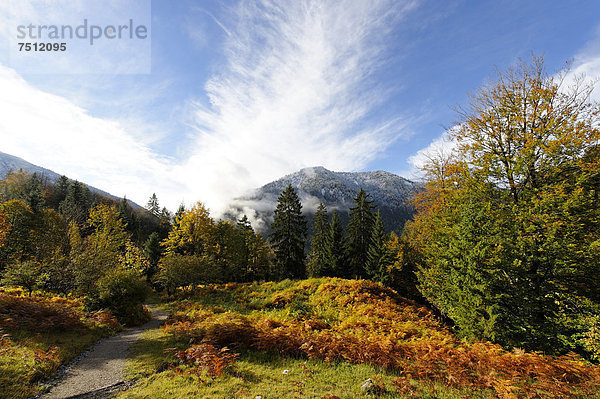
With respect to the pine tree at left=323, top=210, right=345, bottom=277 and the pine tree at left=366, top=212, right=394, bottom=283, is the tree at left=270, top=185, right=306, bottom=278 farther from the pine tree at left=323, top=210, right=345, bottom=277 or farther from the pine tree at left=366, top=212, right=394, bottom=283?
A: the pine tree at left=366, top=212, right=394, bottom=283

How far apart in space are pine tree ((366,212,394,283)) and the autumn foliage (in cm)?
1749

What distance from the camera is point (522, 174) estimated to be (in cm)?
1041

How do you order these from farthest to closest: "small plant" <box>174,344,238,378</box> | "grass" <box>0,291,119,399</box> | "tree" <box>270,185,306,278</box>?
1. "tree" <box>270,185,306,278</box>
2. "small plant" <box>174,344,238,378</box>
3. "grass" <box>0,291,119,399</box>

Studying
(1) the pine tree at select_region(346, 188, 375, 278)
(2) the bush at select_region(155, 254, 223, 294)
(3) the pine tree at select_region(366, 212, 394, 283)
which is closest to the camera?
(2) the bush at select_region(155, 254, 223, 294)

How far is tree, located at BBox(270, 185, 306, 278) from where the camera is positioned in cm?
3491

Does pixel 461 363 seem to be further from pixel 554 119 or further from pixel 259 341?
pixel 554 119

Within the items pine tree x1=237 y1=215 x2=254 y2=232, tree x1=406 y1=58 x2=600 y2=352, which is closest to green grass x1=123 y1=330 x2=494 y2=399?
tree x1=406 y1=58 x2=600 y2=352

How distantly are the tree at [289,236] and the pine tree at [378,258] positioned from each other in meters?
10.7

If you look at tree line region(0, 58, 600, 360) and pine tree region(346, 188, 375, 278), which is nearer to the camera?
tree line region(0, 58, 600, 360)

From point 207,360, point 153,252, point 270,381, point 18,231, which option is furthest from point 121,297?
point 153,252

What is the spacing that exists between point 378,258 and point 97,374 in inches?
1336

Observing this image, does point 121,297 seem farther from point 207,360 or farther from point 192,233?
point 192,233

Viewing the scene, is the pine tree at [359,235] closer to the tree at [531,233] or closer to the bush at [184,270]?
the bush at [184,270]

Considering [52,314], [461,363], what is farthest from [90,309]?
[461,363]
